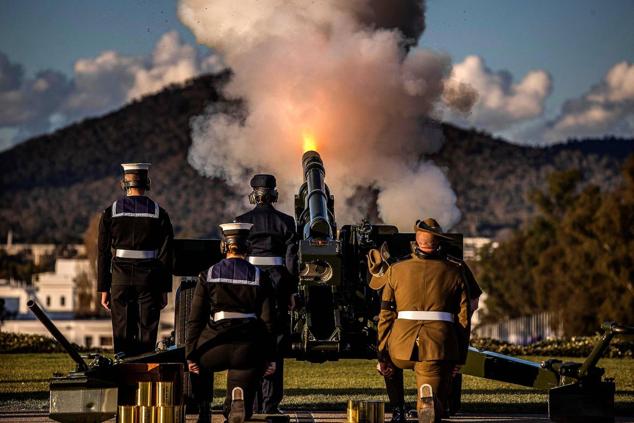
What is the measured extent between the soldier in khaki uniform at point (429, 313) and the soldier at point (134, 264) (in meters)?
3.03

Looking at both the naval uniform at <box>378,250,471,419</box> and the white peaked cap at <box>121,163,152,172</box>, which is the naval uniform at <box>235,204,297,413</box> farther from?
the naval uniform at <box>378,250,471,419</box>

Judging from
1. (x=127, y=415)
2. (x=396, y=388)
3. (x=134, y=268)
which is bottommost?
(x=127, y=415)

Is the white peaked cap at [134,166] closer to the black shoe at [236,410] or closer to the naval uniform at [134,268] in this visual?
the naval uniform at [134,268]

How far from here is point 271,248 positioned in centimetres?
1653

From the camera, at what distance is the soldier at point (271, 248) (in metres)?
16.0

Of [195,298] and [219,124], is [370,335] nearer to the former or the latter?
[195,298]

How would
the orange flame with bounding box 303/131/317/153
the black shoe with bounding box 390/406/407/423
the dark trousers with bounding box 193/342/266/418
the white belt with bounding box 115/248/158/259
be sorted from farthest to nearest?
the orange flame with bounding box 303/131/317/153 → the white belt with bounding box 115/248/158/259 → the black shoe with bounding box 390/406/407/423 → the dark trousers with bounding box 193/342/266/418

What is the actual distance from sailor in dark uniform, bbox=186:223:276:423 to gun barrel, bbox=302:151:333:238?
8.37 feet

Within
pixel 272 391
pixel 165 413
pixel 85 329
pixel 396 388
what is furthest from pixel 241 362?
pixel 85 329

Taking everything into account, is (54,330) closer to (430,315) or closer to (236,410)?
(236,410)

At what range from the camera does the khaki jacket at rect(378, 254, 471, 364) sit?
13830 mm

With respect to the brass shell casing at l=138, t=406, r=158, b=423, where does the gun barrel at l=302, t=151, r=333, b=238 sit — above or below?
above

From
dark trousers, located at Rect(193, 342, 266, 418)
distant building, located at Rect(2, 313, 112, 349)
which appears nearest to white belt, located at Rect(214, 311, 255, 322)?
dark trousers, located at Rect(193, 342, 266, 418)

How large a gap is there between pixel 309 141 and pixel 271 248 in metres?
8.23
